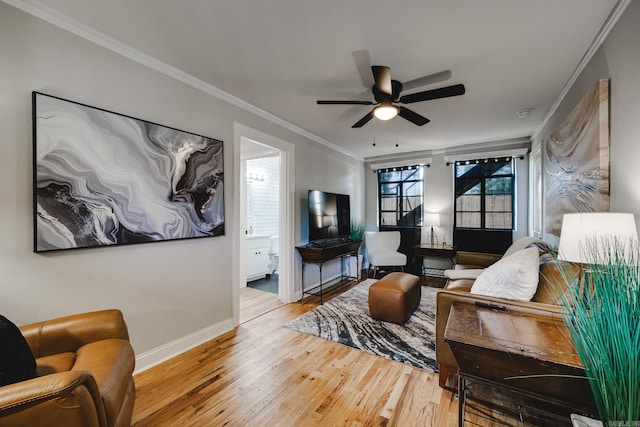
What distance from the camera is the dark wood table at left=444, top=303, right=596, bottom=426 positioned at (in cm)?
117

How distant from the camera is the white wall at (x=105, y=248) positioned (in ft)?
5.20

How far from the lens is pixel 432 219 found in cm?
496

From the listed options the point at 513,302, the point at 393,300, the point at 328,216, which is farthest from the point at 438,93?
the point at 328,216

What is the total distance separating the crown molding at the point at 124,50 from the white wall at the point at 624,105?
2.99 meters

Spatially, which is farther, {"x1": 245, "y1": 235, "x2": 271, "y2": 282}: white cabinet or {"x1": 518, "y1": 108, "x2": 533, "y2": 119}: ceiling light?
{"x1": 245, "y1": 235, "x2": 271, "y2": 282}: white cabinet

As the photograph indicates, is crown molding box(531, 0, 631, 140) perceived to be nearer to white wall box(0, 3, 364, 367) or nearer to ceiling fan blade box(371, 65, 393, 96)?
ceiling fan blade box(371, 65, 393, 96)

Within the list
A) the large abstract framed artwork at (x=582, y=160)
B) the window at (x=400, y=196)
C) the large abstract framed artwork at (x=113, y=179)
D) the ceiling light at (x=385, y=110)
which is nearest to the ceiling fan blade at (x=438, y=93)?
the ceiling light at (x=385, y=110)

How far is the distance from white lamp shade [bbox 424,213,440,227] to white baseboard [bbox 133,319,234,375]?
3837mm

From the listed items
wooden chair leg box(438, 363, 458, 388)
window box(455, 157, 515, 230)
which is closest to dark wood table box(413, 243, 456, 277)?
window box(455, 157, 515, 230)

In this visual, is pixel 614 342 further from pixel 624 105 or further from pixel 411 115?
pixel 411 115

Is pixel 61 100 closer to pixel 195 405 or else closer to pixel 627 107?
pixel 195 405

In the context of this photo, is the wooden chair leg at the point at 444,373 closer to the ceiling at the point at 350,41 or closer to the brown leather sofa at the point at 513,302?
the brown leather sofa at the point at 513,302

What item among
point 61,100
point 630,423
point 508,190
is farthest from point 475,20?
point 508,190

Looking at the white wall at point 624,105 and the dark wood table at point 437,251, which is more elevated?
the white wall at point 624,105
